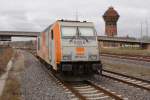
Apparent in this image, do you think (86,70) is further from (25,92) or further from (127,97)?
(127,97)

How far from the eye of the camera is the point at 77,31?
16172mm

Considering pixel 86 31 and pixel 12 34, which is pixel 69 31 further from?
pixel 12 34

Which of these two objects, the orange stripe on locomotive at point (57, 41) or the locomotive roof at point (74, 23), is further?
the locomotive roof at point (74, 23)

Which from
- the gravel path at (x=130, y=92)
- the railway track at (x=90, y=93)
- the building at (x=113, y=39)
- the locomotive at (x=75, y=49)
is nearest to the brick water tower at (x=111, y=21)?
the building at (x=113, y=39)

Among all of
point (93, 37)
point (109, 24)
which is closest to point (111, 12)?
point (109, 24)

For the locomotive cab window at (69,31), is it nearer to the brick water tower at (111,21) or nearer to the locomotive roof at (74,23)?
the locomotive roof at (74,23)

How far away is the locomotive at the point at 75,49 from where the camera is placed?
15445 millimetres

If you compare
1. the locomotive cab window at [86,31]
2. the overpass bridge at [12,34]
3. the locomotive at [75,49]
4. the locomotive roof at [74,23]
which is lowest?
the locomotive at [75,49]

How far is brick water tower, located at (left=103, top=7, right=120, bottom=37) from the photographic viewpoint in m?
132

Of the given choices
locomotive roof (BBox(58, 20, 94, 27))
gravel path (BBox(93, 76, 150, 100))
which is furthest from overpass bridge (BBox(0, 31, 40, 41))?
gravel path (BBox(93, 76, 150, 100))

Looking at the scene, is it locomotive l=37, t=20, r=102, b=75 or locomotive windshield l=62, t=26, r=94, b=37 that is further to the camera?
locomotive windshield l=62, t=26, r=94, b=37

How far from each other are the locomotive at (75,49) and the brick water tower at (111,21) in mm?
116029

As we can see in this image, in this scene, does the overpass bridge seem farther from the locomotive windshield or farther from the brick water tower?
the locomotive windshield

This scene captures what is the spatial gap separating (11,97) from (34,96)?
101 cm
